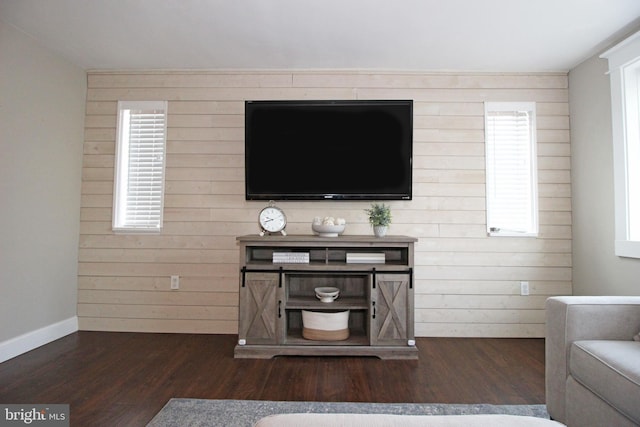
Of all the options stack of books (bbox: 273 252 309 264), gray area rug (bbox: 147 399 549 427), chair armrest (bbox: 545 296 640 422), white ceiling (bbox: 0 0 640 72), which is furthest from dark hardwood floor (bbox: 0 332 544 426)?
white ceiling (bbox: 0 0 640 72)

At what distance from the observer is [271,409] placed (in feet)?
5.95

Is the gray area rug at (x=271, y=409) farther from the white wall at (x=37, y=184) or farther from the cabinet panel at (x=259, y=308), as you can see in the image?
the white wall at (x=37, y=184)

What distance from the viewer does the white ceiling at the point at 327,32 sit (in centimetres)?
Answer: 223

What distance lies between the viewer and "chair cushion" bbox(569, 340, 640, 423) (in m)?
1.22

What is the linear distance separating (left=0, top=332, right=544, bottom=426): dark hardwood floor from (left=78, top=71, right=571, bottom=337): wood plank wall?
32 cm

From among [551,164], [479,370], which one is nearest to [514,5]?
[551,164]

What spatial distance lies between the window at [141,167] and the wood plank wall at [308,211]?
0.09m

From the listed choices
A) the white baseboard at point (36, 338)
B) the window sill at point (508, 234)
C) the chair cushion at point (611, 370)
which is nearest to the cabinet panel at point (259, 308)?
the white baseboard at point (36, 338)

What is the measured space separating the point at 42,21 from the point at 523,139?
4107 millimetres

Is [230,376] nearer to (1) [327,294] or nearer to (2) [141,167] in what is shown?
(1) [327,294]

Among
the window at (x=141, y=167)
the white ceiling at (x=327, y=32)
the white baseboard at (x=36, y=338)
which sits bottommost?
the white baseboard at (x=36, y=338)

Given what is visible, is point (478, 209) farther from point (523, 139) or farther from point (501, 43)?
point (501, 43)

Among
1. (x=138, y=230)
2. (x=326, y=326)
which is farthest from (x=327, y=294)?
(x=138, y=230)

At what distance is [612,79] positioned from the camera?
254 centimetres
